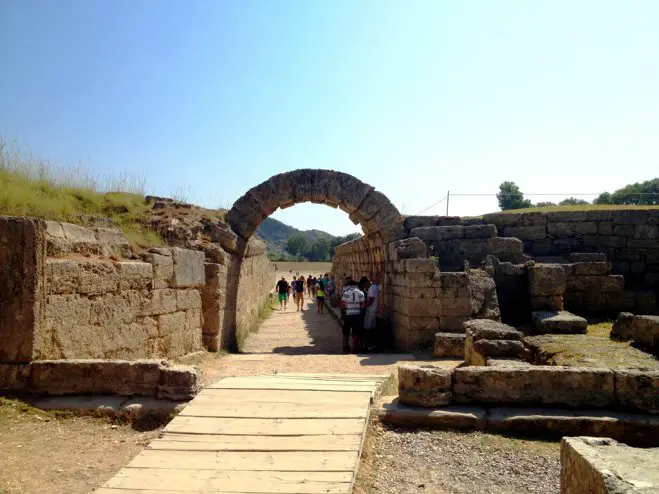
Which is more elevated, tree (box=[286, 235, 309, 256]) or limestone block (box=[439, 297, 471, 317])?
tree (box=[286, 235, 309, 256])

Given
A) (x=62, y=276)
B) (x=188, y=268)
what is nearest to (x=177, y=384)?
(x=62, y=276)

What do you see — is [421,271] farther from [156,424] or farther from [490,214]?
[156,424]

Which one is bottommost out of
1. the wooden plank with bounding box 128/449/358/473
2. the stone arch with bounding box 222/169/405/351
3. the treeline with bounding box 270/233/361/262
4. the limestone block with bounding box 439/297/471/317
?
the wooden plank with bounding box 128/449/358/473

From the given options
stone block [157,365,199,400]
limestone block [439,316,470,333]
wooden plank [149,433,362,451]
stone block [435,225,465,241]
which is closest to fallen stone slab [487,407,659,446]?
wooden plank [149,433,362,451]

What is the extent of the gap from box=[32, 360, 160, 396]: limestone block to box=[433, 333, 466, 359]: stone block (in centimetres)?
523

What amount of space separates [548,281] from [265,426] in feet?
23.5

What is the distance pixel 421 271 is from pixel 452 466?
19.1 ft

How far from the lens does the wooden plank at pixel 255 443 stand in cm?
404

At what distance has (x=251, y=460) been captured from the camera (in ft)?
12.6

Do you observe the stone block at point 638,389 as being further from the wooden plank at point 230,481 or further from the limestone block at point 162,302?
the limestone block at point 162,302

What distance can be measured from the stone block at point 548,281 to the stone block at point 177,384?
7.05m

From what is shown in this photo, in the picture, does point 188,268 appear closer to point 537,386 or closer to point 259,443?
point 259,443

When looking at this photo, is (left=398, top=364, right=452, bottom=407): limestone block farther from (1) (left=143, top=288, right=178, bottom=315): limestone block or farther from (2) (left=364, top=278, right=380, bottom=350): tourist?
(2) (left=364, top=278, right=380, bottom=350): tourist

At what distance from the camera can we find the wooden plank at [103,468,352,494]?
3.36 m
